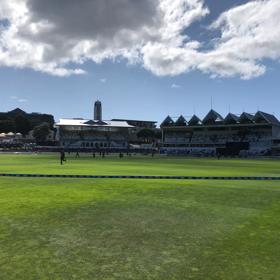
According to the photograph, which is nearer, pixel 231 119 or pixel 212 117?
pixel 231 119

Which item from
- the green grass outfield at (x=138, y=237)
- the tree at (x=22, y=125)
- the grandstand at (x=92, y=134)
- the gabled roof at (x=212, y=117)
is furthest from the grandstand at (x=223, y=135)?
the green grass outfield at (x=138, y=237)

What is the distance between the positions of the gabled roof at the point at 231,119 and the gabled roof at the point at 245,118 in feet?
5.49

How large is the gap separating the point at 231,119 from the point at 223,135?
5925 mm

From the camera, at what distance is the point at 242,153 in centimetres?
10150

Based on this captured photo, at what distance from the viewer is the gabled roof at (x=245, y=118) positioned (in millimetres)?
118812

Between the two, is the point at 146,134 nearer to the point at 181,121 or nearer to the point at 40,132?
the point at 181,121

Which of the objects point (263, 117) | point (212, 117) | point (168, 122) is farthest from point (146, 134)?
point (263, 117)

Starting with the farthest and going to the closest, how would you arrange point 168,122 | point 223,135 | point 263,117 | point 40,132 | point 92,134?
point 40,132 → point 92,134 → point 168,122 → point 223,135 → point 263,117

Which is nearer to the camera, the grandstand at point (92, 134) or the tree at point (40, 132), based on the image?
the grandstand at point (92, 134)

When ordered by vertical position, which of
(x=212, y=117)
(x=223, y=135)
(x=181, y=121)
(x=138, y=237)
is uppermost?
(x=212, y=117)

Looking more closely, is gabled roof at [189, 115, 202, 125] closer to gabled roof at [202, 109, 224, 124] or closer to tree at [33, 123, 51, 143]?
gabled roof at [202, 109, 224, 124]

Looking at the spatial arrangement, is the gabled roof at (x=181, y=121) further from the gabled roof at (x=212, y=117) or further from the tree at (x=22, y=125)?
the tree at (x=22, y=125)

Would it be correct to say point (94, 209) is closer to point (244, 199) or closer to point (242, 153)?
point (244, 199)

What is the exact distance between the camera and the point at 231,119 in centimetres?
12250
